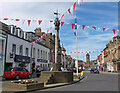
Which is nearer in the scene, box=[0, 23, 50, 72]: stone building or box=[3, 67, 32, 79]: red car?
box=[3, 67, 32, 79]: red car

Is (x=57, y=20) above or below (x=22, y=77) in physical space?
above

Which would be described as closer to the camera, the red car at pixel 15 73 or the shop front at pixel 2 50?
the red car at pixel 15 73

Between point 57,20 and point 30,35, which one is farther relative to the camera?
point 30,35

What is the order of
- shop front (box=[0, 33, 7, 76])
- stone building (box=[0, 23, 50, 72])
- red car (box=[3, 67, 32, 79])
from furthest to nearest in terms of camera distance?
stone building (box=[0, 23, 50, 72]), shop front (box=[0, 33, 7, 76]), red car (box=[3, 67, 32, 79])

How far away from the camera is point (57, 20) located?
53.1ft

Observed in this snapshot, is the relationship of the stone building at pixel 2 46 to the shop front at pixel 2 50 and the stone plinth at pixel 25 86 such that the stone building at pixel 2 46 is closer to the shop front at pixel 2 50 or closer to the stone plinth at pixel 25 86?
the shop front at pixel 2 50

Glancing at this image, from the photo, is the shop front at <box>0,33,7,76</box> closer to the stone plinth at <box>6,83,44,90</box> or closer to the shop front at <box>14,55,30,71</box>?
the shop front at <box>14,55,30,71</box>

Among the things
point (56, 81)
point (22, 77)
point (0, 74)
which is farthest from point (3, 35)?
point (56, 81)

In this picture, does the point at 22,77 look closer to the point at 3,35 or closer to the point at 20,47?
the point at 3,35

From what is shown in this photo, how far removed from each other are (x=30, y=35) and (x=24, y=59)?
7.33m

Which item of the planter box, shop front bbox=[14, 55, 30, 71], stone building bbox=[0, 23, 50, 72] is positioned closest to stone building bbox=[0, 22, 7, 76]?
stone building bbox=[0, 23, 50, 72]

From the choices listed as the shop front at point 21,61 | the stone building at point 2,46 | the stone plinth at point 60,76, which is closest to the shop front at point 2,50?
the stone building at point 2,46

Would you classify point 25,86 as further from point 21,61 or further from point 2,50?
point 21,61

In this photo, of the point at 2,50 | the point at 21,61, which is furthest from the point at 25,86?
the point at 21,61
